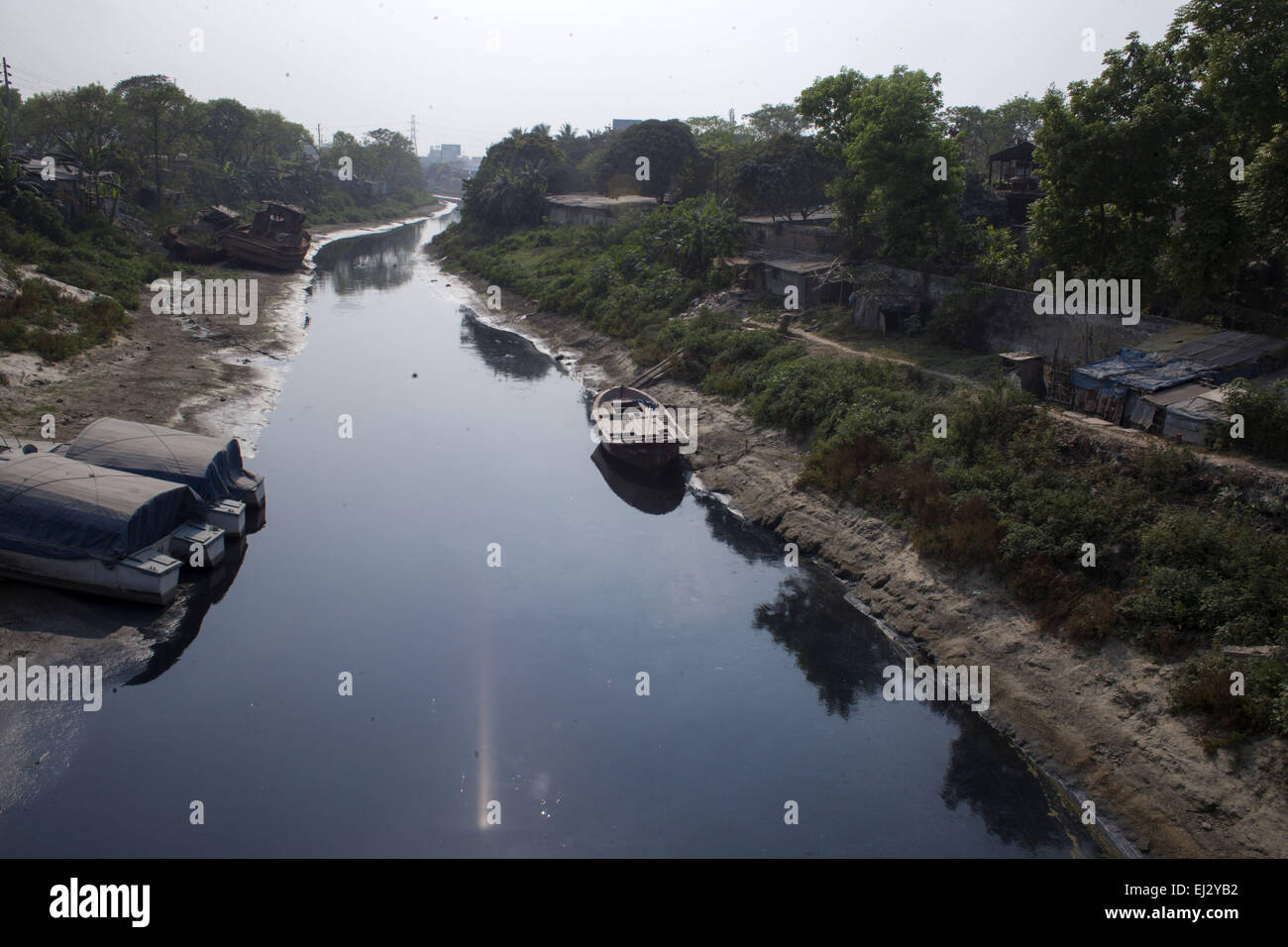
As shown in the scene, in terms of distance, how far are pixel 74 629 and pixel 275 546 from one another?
538 centimetres

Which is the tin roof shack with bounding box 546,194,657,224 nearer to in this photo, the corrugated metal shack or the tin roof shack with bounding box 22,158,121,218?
the tin roof shack with bounding box 22,158,121,218

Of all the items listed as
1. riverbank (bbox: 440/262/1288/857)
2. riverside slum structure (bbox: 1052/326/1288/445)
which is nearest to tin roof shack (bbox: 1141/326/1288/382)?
riverside slum structure (bbox: 1052/326/1288/445)

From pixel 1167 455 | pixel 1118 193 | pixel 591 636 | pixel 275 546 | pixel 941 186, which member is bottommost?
pixel 591 636

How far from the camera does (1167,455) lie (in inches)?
688

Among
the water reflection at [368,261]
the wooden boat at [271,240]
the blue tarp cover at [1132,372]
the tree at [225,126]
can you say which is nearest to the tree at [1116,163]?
the blue tarp cover at [1132,372]

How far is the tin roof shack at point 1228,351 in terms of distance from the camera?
1922 cm

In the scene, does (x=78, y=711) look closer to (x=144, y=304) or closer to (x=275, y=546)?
(x=275, y=546)

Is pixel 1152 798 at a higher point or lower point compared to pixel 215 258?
lower

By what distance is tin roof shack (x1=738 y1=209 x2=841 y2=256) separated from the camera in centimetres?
3997

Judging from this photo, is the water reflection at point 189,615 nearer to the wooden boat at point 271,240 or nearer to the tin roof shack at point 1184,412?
the tin roof shack at point 1184,412

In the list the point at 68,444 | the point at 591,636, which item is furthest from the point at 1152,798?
the point at 68,444

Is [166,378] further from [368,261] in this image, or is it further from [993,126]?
[993,126]

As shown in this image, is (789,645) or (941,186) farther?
(941,186)

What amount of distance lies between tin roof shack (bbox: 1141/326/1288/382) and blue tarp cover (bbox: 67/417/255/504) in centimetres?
2286
